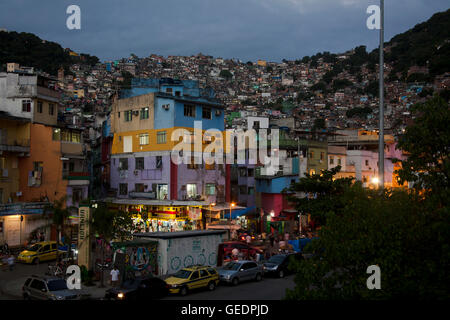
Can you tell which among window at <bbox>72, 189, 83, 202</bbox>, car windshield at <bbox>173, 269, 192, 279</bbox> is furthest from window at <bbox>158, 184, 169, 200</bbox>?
car windshield at <bbox>173, 269, 192, 279</bbox>

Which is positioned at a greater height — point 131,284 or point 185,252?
point 185,252

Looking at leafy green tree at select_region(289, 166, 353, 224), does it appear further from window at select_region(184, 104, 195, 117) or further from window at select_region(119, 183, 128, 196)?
window at select_region(119, 183, 128, 196)

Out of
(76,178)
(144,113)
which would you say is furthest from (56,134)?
(144,113)

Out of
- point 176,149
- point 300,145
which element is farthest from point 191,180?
point 300,145

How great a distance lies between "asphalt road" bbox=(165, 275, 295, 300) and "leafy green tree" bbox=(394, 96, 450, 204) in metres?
11.4

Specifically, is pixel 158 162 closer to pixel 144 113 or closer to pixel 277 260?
pixel 144 113

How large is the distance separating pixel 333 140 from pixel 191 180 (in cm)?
3118

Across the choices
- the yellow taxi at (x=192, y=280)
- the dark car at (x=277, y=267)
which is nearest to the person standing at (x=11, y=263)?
the yellow taxi at (x=192, y=280)

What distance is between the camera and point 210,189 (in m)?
45.4

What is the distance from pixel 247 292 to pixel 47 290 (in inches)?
386

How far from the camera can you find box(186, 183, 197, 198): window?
142ft

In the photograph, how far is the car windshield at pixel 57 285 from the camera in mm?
19016

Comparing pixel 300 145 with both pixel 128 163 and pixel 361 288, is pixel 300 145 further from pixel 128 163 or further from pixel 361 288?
pixel 361 288
